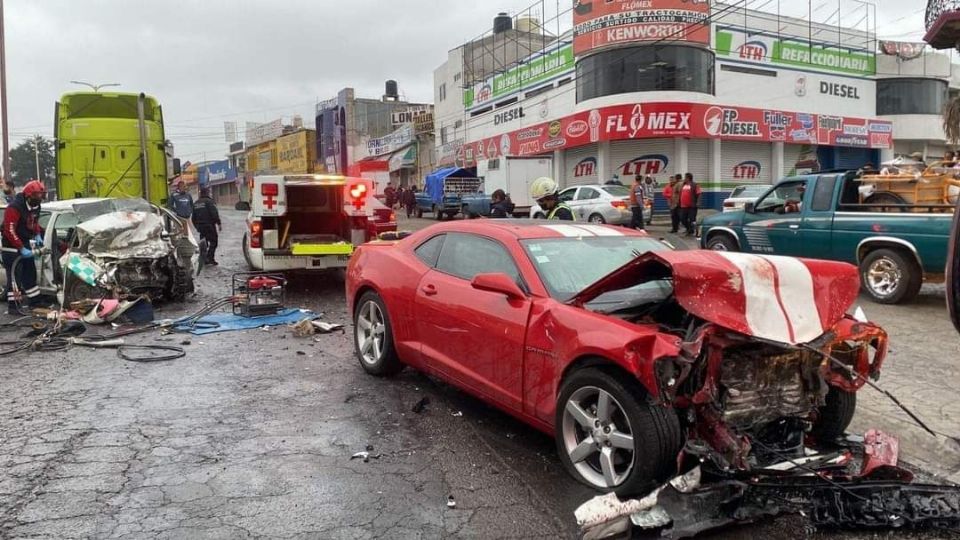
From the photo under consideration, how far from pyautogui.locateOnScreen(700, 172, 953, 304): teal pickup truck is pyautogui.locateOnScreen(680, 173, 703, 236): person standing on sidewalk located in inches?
274

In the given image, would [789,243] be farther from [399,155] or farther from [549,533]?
[399,155]

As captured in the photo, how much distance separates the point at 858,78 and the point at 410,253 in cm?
3502

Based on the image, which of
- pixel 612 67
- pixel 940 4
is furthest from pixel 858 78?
pixel 940 4

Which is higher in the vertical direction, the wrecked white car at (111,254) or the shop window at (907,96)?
the shop window at (907,96)

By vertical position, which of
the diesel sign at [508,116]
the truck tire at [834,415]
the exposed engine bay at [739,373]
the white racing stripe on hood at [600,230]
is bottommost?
the truck tire at [834,415]

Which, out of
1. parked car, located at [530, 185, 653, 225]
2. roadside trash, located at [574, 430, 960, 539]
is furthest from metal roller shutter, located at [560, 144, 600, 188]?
roadside trash, located at [574, 430, 960, 539]

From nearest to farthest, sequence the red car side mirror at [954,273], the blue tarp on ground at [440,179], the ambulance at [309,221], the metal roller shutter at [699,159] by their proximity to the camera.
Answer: the red car side mirror at [954,273], the ambulance at [309,221], the metal roller shutter at [699,159], the blue tarp on ground at [440,179]

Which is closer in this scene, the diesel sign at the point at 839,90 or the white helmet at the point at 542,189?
the white helmet at the point at 542,189

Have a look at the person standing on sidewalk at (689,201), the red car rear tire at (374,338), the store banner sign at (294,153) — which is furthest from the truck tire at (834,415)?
the store banner sign at (294,153)

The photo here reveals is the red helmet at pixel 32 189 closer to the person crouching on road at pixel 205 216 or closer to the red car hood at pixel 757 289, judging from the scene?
the person crouching on road at pixel 205 216

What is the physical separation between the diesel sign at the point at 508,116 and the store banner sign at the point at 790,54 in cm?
991

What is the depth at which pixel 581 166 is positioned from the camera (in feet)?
102

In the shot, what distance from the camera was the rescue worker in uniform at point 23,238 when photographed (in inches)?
362

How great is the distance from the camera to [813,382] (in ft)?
12.1
